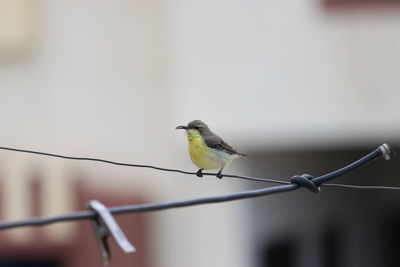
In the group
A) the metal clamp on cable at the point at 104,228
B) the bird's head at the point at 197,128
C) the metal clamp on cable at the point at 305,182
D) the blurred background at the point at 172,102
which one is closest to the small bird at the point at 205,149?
the bird's head at the point at 197,128

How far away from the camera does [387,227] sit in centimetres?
1398

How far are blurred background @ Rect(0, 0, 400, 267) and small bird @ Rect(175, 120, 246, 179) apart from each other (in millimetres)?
3690

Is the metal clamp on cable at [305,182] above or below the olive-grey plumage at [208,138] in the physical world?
below

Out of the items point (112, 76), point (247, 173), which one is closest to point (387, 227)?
point (247, 173)

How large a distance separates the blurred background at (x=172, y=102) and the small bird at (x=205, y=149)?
12.1 ft

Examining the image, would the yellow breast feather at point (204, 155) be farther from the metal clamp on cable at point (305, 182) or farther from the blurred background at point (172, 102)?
the blurred background at point (172, 102)

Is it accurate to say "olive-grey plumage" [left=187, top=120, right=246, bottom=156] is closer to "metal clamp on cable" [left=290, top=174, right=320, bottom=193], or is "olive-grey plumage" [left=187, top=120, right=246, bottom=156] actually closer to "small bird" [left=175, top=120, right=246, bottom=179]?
"small bird" [left=175, top=120, right=246, bottom=179]

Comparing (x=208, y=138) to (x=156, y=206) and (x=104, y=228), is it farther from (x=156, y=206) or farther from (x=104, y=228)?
(x=104, y=228)

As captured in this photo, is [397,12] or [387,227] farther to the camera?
[387,227]

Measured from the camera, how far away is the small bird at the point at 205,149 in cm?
720

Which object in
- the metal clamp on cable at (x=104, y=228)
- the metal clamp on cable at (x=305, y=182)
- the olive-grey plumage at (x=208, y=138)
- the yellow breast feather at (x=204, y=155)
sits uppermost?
the olive-grey plumage at (x=208, y=138)

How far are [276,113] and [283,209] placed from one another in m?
2.00

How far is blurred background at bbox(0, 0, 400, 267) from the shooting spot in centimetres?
1115

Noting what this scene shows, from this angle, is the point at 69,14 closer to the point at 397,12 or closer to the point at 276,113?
the point at 276,113
